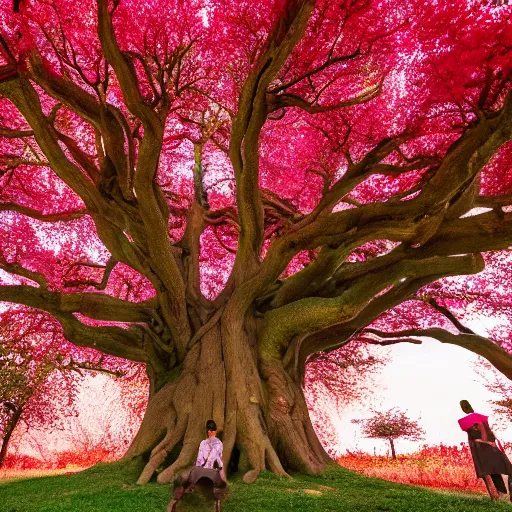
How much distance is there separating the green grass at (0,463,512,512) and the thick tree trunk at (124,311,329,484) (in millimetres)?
520

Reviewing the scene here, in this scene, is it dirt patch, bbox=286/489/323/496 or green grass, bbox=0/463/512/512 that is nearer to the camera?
green grass, bbox=0/463/512/512

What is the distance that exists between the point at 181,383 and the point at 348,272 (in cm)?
402

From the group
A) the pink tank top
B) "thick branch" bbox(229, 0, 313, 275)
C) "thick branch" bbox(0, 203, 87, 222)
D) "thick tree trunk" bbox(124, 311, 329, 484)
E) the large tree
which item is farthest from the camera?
"thick branch" bbox(0, 203, 87, 222)

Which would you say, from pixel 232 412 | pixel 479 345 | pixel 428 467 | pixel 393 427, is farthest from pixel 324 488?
pixel 393 427

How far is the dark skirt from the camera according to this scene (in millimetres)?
7133

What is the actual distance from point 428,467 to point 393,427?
9.49 feet

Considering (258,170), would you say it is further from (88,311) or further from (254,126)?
(88,311)

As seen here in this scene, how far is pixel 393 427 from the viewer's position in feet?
55.7

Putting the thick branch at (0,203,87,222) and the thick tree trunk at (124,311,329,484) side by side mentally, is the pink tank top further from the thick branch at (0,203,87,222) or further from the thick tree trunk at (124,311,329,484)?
the thick branch at (0,203,87,222)

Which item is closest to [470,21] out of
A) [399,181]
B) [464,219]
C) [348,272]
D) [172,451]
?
[464,219]

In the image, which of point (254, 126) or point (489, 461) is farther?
point (254, 126)

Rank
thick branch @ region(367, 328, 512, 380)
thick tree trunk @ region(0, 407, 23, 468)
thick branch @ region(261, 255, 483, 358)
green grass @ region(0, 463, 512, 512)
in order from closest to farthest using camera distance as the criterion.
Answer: green grass @ region(0, 463, 512, 512), thick branch @ region(261, 255, 483, 358), thick branch @ region(367, 328, 512, 380), thick tree trunk @ region(0, 407, 23, 468)

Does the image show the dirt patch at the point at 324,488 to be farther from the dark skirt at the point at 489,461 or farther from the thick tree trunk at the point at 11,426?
the thick tree trunk at the point at 11,426

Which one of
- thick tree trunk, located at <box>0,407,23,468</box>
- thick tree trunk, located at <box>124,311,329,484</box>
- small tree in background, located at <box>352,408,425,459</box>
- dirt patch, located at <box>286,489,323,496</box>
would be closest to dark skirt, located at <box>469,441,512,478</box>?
dirt patch, located at <box>286,489,323,496</box>
